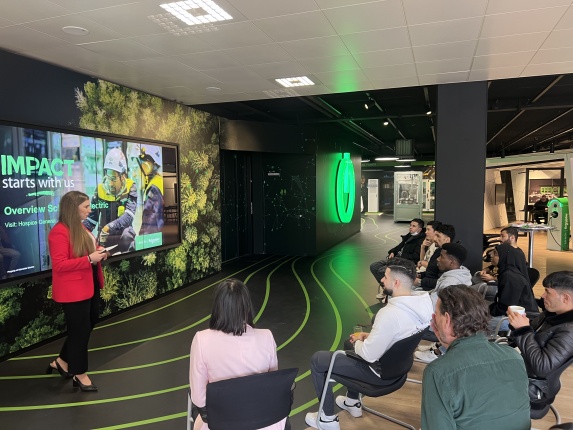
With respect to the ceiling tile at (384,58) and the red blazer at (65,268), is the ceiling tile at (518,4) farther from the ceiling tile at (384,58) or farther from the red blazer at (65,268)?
the red blazer at (65,268)

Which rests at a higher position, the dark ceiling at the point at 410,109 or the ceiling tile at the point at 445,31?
the dark ceiling at the point at 410,109

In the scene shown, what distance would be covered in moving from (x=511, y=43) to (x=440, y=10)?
4.23 feet

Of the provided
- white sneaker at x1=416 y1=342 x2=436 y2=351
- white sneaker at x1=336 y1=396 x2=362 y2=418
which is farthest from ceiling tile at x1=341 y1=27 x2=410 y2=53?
white sneaker at x1=336 y1=396 x2=362 y2=418

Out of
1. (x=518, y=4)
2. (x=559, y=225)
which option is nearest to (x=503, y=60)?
(x=518, y=4)

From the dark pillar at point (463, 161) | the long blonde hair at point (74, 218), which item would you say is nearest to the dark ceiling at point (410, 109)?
the dark pillar at point (463, 161)

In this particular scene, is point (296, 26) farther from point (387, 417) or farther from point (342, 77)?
point (387, 417)

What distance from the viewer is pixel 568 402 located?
326cm

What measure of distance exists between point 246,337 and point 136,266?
172 inches

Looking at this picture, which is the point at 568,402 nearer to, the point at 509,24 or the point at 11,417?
the point at 509,24

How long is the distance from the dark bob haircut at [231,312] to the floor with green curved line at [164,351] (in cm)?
141

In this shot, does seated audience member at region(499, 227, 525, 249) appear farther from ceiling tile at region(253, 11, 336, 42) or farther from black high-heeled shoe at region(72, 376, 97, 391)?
black high-heeled shoe at region(72, 376, 97, 391)

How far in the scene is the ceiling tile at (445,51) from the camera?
13.7 ft

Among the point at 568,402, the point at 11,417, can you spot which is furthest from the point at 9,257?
the point at 568,402

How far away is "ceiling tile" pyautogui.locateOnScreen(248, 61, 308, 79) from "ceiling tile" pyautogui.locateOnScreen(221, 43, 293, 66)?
0.15m
